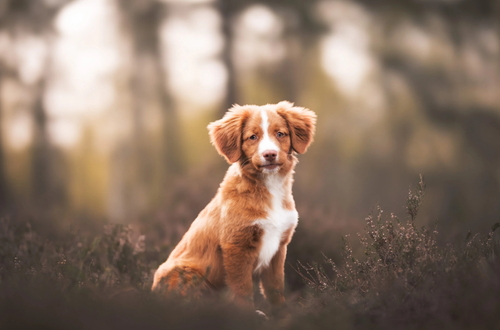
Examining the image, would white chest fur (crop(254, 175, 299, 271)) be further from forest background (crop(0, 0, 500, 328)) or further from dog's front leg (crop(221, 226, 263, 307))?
forest background (crop(0, 0, 500, 328))

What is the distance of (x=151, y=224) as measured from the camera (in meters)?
7.07

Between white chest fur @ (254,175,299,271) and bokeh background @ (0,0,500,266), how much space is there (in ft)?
24.2

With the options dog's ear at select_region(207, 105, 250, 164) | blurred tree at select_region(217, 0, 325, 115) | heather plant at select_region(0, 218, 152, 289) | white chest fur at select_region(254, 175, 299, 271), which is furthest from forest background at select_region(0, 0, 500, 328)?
white chest fur at select_region(254, 175, 299, 271)

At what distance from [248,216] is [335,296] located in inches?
36.8

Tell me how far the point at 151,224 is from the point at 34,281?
3.81 meters

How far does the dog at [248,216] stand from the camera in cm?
391

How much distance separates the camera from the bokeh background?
12.5 m

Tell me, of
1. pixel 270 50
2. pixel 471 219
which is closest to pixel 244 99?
pixel 270 50

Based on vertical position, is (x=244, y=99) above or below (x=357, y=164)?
above

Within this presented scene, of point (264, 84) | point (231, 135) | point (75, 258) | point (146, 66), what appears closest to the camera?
point (231, 135)

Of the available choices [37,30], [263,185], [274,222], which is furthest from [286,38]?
[274,222]

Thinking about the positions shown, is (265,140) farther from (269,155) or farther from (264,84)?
(264,84)

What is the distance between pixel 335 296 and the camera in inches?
137

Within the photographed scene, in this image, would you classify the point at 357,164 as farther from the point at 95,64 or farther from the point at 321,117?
the point at 95,64
